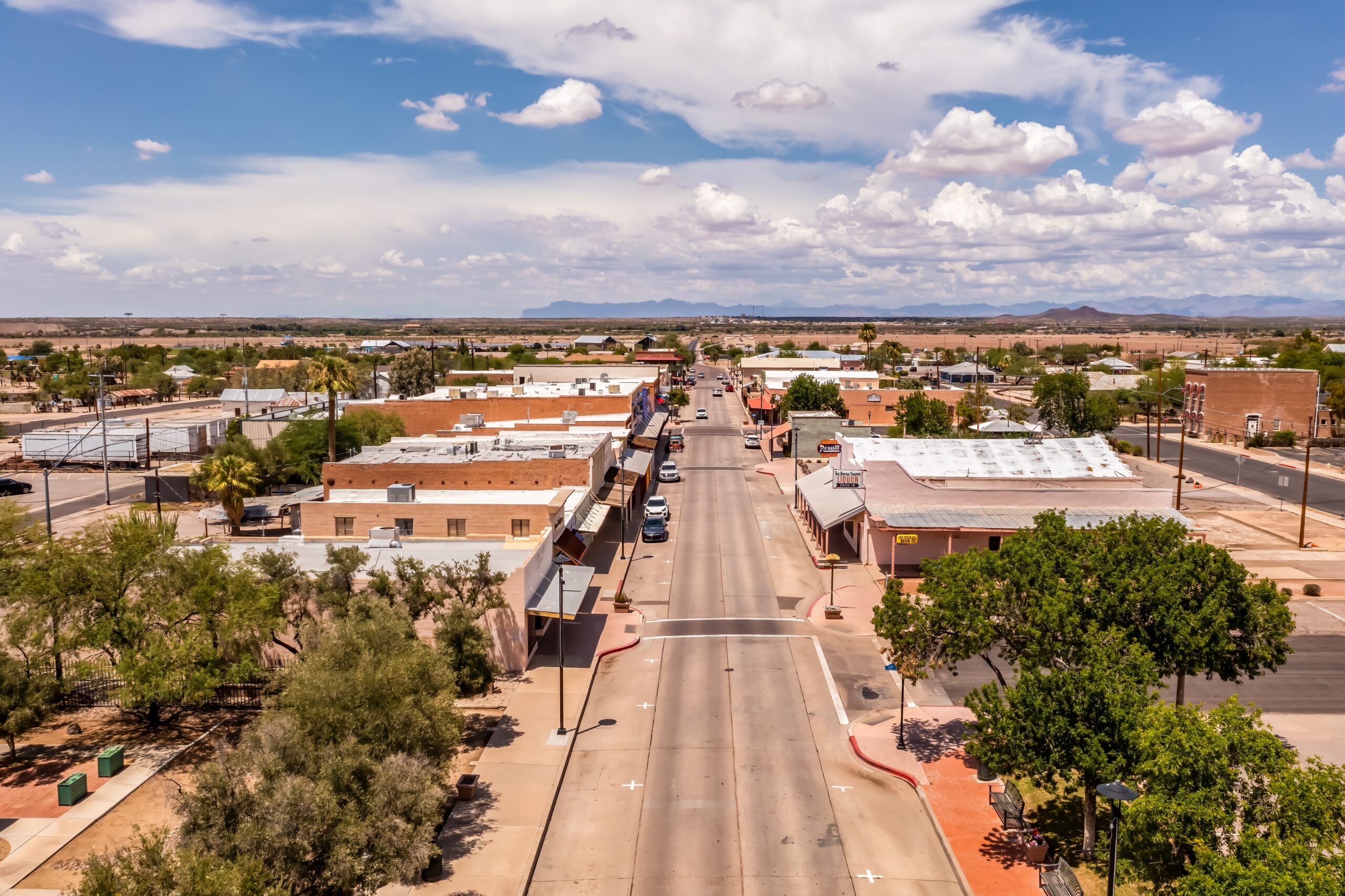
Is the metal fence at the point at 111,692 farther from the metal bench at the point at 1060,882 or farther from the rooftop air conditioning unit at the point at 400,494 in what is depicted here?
the metal bench at the point at 1060,882

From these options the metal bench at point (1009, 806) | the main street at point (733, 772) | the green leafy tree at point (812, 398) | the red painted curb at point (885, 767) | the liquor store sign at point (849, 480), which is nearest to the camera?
the main street at point (733, 772)

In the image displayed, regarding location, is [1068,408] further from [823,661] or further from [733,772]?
[733,772]

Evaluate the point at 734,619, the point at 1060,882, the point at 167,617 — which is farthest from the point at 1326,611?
the point at 167,617

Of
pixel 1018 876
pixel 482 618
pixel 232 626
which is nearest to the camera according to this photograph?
pixel 1018 876


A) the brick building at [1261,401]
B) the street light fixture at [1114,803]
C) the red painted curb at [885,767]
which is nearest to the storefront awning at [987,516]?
the red painted curb at [885,767]

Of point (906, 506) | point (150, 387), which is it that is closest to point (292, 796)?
point (906, 506)

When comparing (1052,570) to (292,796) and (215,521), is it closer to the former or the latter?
(292,796)

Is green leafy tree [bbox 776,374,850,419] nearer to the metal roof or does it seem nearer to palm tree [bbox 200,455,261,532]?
the metal roof
